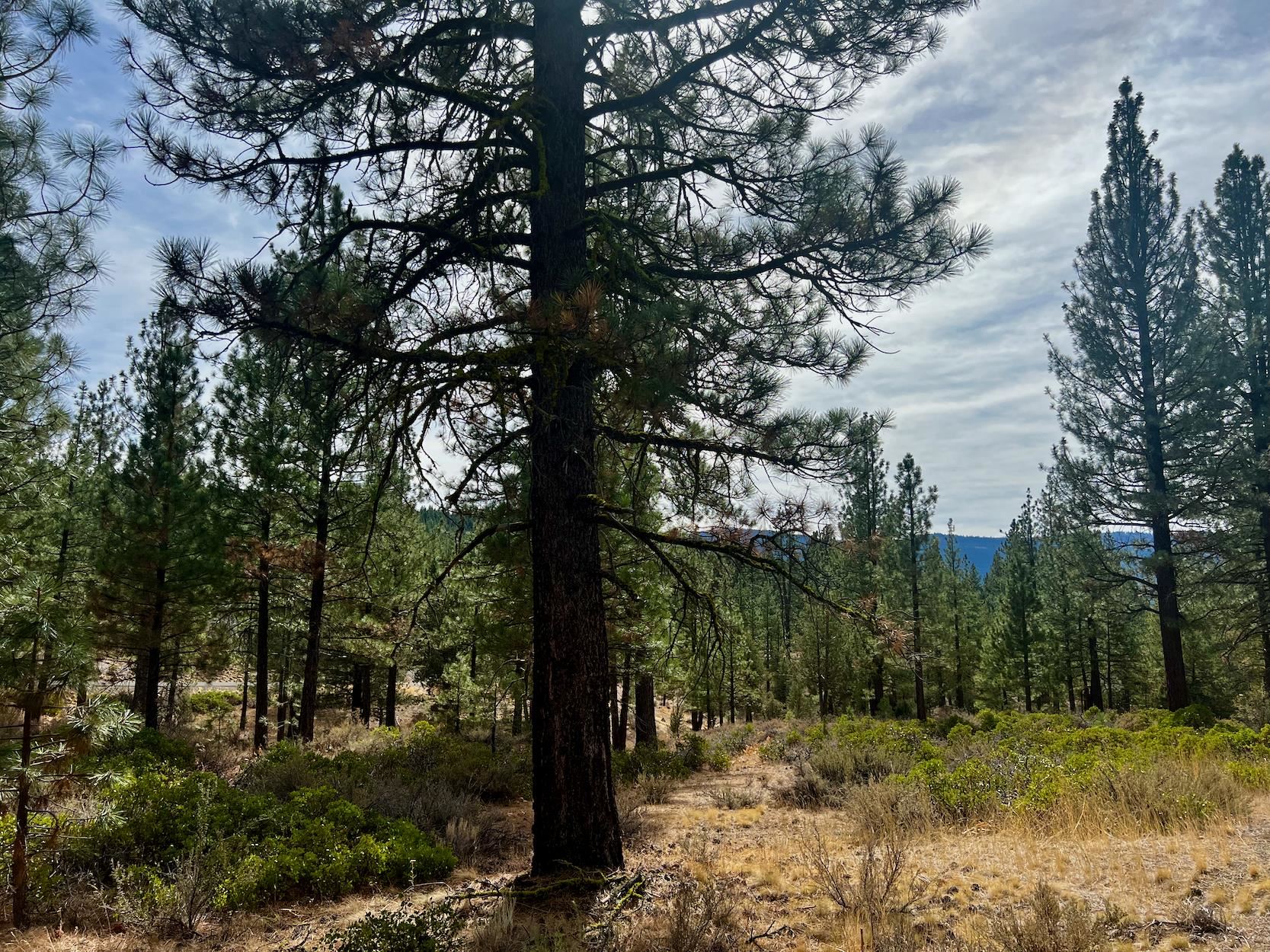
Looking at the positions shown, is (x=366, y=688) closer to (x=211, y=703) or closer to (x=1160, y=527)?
(x=211, y=703)

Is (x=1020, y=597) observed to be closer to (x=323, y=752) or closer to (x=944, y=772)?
(x=944, y=772)

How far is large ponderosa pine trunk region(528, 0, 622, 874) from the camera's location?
15.0 feet

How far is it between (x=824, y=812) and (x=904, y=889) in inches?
205

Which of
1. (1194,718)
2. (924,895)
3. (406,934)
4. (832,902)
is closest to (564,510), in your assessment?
(406,934)

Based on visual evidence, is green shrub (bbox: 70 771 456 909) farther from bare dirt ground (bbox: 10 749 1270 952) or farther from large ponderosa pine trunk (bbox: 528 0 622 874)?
large ponderosa pine trunk (bbox: 528 0 622 874)

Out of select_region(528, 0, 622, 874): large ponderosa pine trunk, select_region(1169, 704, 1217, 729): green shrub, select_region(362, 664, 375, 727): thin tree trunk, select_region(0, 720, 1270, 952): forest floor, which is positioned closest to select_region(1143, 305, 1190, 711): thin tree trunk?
select_region(1169, 704, 1217, 729): green shrub

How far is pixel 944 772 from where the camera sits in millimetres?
8289

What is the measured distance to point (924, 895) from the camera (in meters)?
4.53

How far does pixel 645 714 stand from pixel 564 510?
1476 cm

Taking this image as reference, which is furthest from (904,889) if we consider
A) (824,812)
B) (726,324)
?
(824,812)

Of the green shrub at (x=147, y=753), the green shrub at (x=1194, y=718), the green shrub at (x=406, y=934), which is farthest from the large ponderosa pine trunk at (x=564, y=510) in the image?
the green shrub at (x=1194, y=718)

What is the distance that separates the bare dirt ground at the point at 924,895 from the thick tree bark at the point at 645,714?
32.6 ft

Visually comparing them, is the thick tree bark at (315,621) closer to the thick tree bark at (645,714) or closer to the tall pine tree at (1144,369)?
the thick tree bark at (645,714)

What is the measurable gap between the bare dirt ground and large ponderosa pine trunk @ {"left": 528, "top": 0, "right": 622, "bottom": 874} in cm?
57
